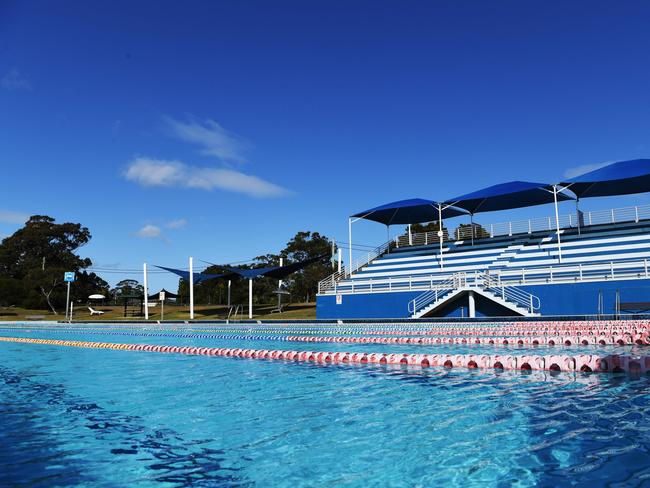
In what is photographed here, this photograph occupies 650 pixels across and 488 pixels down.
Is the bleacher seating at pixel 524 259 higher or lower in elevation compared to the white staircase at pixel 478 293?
higher

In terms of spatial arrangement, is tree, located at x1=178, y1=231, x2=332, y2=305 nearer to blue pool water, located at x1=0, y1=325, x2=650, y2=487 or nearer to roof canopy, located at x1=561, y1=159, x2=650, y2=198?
roof canopy, located at x1=561, y1=159, x2=650, y2=198

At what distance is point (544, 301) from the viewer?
779 inches

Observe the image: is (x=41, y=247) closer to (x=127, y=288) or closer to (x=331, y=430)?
(x=127, y=288)

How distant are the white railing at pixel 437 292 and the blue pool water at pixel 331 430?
14290mm

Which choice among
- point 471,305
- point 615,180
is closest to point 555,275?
point 471,305

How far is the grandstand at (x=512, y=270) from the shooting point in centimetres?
1920

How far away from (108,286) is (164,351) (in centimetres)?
5199

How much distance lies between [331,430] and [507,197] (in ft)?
81.9

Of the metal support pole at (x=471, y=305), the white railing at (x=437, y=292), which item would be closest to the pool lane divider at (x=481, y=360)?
the white railing at (x=437, y=292)

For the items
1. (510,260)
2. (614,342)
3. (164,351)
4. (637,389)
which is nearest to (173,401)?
(637,389)

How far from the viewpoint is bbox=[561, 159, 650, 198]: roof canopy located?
2227 cm

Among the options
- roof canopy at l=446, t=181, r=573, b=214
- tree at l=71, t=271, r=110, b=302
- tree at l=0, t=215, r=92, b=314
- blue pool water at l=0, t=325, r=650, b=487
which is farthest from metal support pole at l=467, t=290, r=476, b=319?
tree at l=0, t=215, r=92, b=314

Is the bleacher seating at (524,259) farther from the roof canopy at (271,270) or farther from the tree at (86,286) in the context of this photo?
the tree at (86,286)

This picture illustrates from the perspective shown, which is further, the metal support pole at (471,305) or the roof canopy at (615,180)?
the roof canopy at (615,180)
